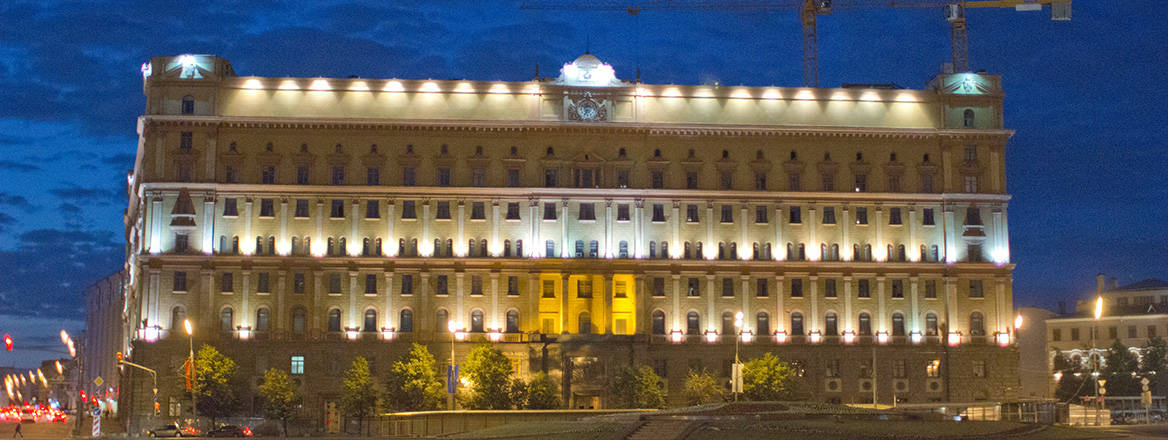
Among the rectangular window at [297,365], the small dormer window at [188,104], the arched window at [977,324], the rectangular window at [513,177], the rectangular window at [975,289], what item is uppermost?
the small dormer window at [188,104]

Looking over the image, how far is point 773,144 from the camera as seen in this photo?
115 meters

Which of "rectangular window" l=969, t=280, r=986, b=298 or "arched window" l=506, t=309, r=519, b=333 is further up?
"rectangular window" l=969, t=280, r=986, b=298

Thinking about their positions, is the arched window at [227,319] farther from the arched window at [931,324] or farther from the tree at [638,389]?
the arched window at [931,324]

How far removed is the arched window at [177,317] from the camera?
10831 centimetres

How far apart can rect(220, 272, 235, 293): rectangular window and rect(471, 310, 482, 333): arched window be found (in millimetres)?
18094

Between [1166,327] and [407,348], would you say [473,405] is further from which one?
[1166,327]

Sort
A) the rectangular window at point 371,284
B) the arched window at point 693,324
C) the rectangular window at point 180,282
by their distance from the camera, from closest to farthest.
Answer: the rectangular window at point 180,282 → the rectangular window at point 371,284 → the arched window at point 693,324

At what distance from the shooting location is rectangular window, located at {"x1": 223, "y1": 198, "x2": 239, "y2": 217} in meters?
110

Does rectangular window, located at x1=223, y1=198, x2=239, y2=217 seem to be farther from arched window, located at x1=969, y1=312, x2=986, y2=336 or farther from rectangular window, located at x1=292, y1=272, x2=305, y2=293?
arched window, located at x1=969, y1=312, x2=986, y2=336

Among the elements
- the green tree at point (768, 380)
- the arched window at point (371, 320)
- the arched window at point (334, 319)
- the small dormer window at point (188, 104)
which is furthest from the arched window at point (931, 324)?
the small dormer window at point (188, 104)

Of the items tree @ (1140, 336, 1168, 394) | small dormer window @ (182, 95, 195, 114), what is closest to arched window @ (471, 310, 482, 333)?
small dormer window @ (182, 95, 195, 114)

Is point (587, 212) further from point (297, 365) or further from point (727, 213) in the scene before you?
point (297, 365)

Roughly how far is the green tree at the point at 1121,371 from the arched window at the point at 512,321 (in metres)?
59.4

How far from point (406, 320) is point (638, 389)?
19687 mm
